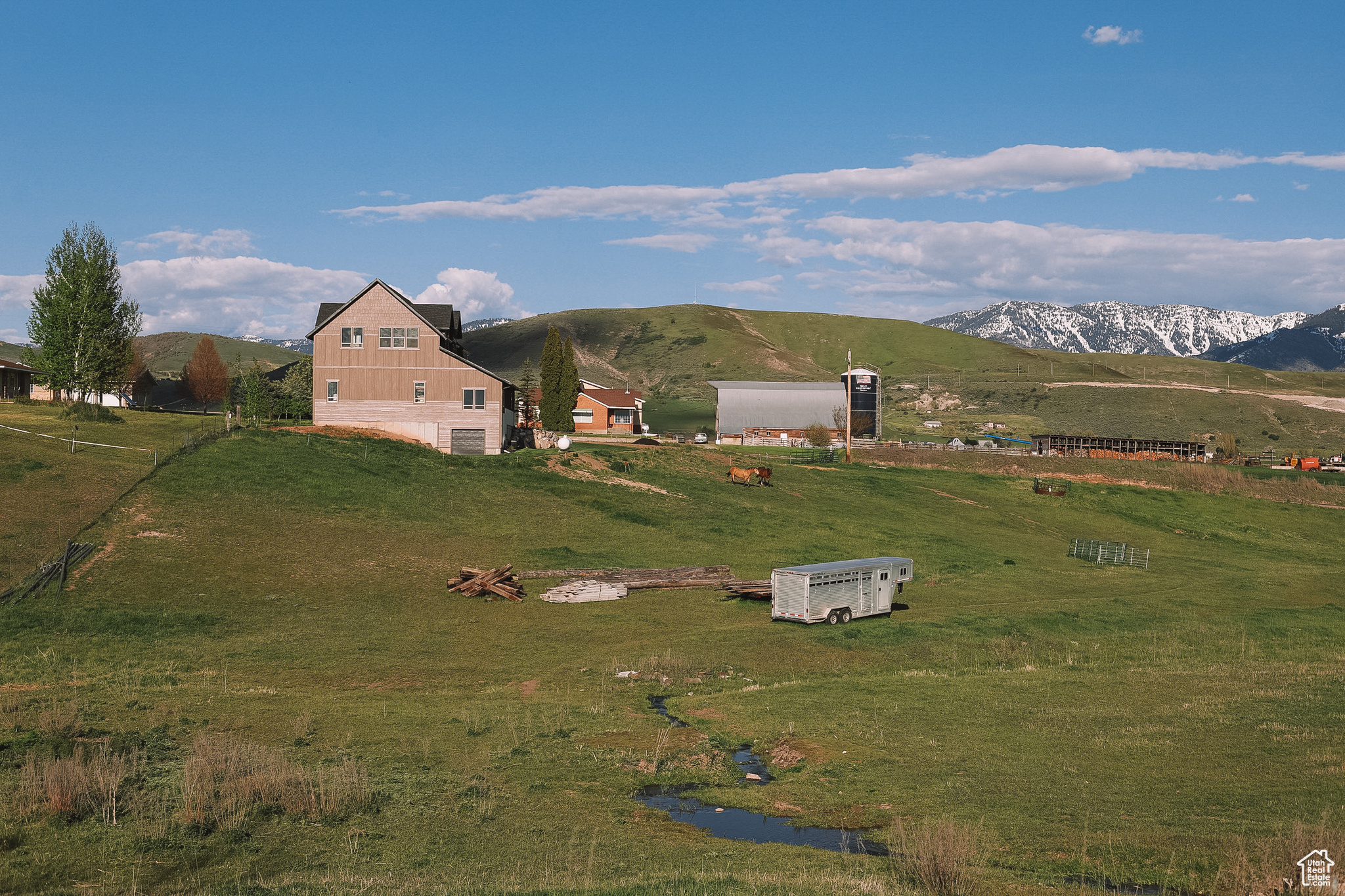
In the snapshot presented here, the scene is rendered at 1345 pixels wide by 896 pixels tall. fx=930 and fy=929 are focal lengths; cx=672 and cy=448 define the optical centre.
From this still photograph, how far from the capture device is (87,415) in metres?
65.8

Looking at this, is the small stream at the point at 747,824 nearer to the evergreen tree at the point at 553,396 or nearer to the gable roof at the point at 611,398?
the evergreen tree at the point at 553,396

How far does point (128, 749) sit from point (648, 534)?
3321 cm

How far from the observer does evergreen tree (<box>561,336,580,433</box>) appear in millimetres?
88250

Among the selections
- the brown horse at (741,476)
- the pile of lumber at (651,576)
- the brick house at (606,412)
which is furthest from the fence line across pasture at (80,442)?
the brick house at (606,412)

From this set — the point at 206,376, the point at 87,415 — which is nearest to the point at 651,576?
the point at 87,415

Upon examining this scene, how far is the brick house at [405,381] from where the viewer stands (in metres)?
71.2

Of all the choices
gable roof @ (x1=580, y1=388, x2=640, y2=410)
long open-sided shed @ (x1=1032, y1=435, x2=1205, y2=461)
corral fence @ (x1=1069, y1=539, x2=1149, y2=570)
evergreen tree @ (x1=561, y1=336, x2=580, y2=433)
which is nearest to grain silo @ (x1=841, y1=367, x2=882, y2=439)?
long open-sided shed @ (x1=1032, y1=435, x2=1205, y2=461)

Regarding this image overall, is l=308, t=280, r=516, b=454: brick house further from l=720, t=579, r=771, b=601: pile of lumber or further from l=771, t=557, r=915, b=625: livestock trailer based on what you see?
l=771, t=557, r=915, b=625: livestock trailer

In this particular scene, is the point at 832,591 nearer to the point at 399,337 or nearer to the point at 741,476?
the point at 741,476

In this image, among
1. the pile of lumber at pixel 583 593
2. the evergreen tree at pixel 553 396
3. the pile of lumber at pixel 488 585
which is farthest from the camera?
the evergreen tree at pixel 553 396

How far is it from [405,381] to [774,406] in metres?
73.6

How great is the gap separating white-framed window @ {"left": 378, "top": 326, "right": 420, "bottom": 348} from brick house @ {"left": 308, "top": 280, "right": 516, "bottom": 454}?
50mm

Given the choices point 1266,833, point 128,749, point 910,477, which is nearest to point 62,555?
point 128,749

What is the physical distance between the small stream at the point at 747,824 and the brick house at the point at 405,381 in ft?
176
